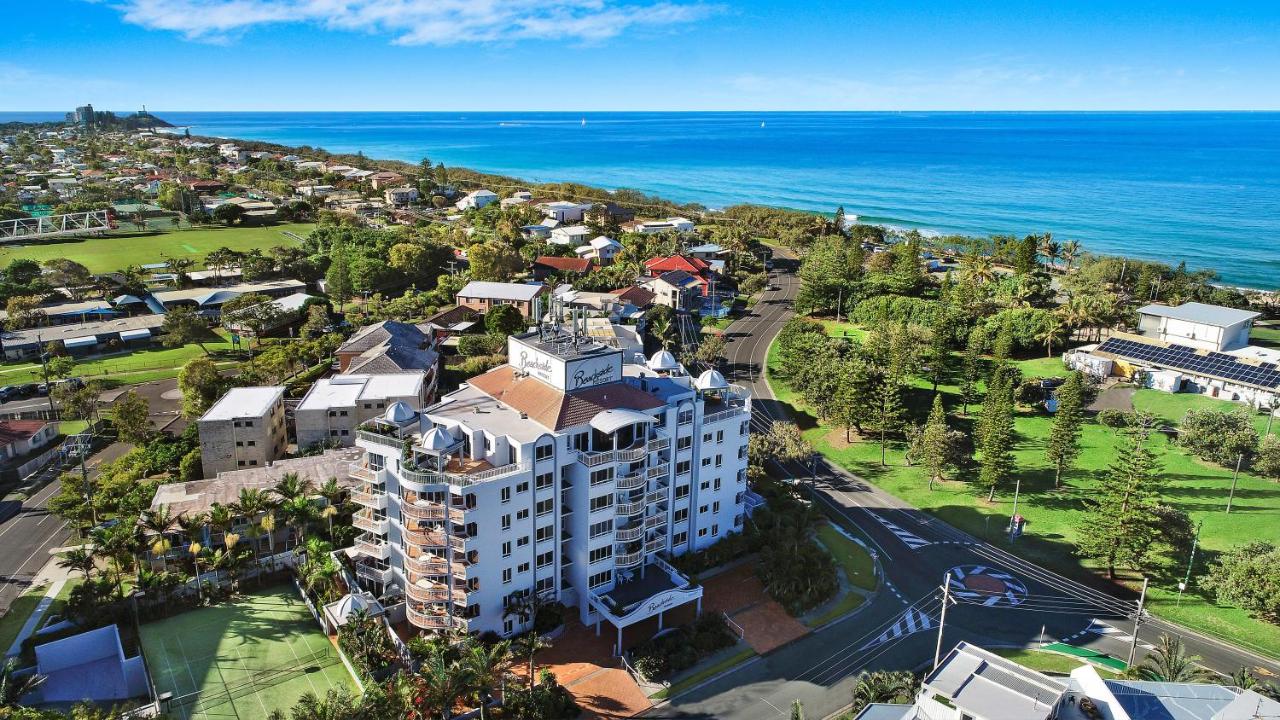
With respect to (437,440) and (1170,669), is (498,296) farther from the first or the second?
(1170,669)

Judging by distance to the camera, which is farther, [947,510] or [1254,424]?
[1254,424]

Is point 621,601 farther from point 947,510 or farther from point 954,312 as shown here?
point 954,312

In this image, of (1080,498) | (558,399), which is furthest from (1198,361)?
(558,399)

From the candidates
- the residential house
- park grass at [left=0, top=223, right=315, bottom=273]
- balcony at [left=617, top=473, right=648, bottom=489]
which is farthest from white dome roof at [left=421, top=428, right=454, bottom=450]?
park grass at [left=0, top=223, right=315, bottom=273]

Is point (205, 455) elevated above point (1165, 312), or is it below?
below

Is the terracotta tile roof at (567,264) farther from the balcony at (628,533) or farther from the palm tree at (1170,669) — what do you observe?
the palm tree at (1170,669)

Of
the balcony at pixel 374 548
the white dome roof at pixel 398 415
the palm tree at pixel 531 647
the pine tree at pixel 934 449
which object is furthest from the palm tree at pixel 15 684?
the pine tree at pixel 934 449

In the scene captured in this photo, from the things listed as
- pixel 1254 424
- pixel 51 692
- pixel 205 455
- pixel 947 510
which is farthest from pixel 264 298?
pixel 1254 424
